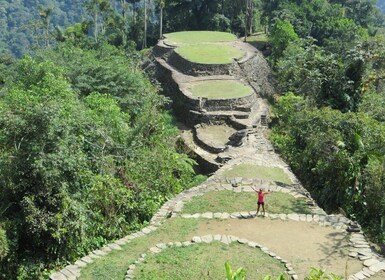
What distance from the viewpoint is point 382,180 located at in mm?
11984

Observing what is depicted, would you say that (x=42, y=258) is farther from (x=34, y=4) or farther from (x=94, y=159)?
(x=34, y=4)

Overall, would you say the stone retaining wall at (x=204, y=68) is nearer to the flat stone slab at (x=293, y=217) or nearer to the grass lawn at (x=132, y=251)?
the flat stone slab at (x=293, y=217)

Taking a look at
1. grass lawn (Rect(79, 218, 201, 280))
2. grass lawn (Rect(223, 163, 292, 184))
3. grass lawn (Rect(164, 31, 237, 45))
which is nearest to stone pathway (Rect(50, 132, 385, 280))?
grass lawn (Rect(79, 218, 201, 280))

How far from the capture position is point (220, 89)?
1006 inches

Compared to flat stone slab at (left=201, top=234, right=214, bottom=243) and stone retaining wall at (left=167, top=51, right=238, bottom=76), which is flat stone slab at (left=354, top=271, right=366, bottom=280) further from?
stone retaining wall at (left=167, top=51, right=238, bottom=76)

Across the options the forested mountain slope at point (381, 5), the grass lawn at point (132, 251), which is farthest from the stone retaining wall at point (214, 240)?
the forested mountain slope at point (381, 5)

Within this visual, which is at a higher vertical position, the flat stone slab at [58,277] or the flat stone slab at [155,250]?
the flat stone slab at [155,250]

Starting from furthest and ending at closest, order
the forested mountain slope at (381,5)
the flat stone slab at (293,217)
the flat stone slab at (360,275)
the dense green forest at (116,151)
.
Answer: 1. the forested mountain slope at (381,5)
2. the flat stone slab at (293,217)
3. the dense green forest at (116,151)
4. the flat stone slab at (360,275)

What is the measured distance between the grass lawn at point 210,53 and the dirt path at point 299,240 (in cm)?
1827

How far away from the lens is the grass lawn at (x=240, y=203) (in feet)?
38.5

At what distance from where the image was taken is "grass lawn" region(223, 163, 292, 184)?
1425 centimetres

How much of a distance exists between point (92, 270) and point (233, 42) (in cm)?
2701

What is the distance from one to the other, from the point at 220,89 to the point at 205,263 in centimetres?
1726

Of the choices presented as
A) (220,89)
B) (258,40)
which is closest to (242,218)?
→ (220,89)
